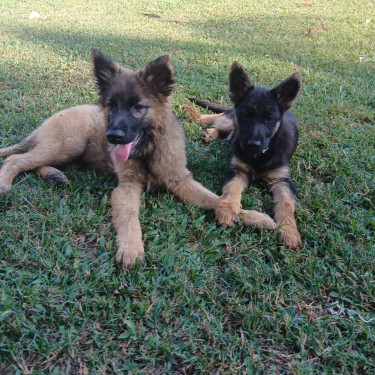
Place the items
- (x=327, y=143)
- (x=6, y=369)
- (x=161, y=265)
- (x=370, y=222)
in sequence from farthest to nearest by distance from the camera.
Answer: (x=327, y=143) < (x=370, y=222) < (x=161, y=265) < (x=6, y=369)

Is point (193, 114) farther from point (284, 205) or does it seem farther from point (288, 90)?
point (284, 205)

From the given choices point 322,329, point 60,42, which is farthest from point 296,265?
point 60,42

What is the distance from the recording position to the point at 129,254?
2.94 m

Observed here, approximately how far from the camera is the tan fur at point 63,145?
4.25 metres

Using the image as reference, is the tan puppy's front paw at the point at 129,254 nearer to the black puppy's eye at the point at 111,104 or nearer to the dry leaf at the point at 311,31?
the black puppy's eye at the point at 111,104

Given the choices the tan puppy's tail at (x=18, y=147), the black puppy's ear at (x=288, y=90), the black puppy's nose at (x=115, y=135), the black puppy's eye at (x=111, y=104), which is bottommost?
the tan puppy's tail at (x=18, y=147)

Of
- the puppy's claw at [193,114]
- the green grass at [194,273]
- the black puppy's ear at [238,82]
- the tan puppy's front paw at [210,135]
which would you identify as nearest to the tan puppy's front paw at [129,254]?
the green grass at [194,273]

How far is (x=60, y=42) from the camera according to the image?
9.68 metres

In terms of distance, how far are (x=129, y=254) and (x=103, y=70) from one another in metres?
2.02

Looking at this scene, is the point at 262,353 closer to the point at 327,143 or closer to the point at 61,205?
the point at 61,205

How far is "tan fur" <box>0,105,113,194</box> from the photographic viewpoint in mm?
4246

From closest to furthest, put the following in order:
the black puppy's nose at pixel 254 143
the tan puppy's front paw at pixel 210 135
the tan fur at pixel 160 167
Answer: the tan fur at pixel 160 167 < the black puppy's nose at pixel 254 143 < the tan puppy's front paw at pixel 210 135

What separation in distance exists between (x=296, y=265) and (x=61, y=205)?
2.15 meters

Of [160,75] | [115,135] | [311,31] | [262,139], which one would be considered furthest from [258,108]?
[311,31]
